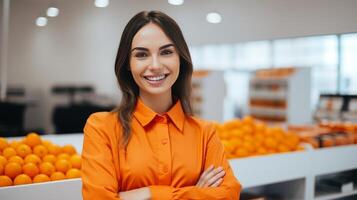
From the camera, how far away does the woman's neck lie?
182 cm

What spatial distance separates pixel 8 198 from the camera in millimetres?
1895

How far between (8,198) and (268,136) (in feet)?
6.38

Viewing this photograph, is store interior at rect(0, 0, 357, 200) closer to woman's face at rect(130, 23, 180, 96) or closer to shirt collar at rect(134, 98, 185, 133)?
shirt collar at rect(134, 98, 185, 133)

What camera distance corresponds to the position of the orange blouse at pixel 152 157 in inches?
62.7

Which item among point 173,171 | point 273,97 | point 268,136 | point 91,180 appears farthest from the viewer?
point 273,97

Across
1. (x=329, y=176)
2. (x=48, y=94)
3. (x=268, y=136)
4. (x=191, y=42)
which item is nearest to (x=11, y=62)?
(x=48, y=94)

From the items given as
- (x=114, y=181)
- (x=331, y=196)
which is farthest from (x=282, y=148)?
(x=114, y=181)

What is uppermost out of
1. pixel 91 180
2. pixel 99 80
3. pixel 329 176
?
pixel 99 80

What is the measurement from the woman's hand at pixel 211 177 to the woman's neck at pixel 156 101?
33cm

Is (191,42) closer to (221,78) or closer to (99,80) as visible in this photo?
(99,80)

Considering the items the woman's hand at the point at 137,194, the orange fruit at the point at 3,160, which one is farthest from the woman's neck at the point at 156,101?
the orange fruit at the point at 3,160

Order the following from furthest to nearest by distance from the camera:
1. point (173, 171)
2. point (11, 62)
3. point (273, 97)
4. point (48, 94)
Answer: point (273, 97), point (48, 94), point (11, 62), point (173, 171)

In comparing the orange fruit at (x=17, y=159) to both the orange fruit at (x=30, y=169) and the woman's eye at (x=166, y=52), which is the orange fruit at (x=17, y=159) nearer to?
the orange fruit at (x=30, y=169)

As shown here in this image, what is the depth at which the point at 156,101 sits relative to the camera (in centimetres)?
183
